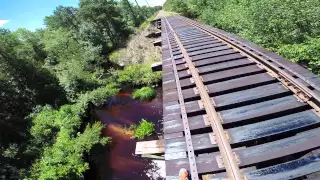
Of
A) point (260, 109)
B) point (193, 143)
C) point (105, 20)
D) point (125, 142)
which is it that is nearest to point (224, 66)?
point (260, 109)

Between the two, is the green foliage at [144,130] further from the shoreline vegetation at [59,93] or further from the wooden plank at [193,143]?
the wooden plank at [193,143]

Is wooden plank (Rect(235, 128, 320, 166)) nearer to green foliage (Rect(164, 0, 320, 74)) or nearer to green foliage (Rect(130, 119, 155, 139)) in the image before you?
green foliage (Rect(164, 0, 320, 74))

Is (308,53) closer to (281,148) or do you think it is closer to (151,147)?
(281,148)

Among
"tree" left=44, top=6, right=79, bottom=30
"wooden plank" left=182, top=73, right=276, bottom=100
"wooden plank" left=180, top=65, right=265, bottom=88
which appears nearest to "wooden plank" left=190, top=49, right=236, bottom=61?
"wooden plank" left=180, top=65, right=265, bottom=88

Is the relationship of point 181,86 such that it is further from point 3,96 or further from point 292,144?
point 3,96

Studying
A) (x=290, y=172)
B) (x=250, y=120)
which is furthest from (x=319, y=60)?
(x=290, y=172)
